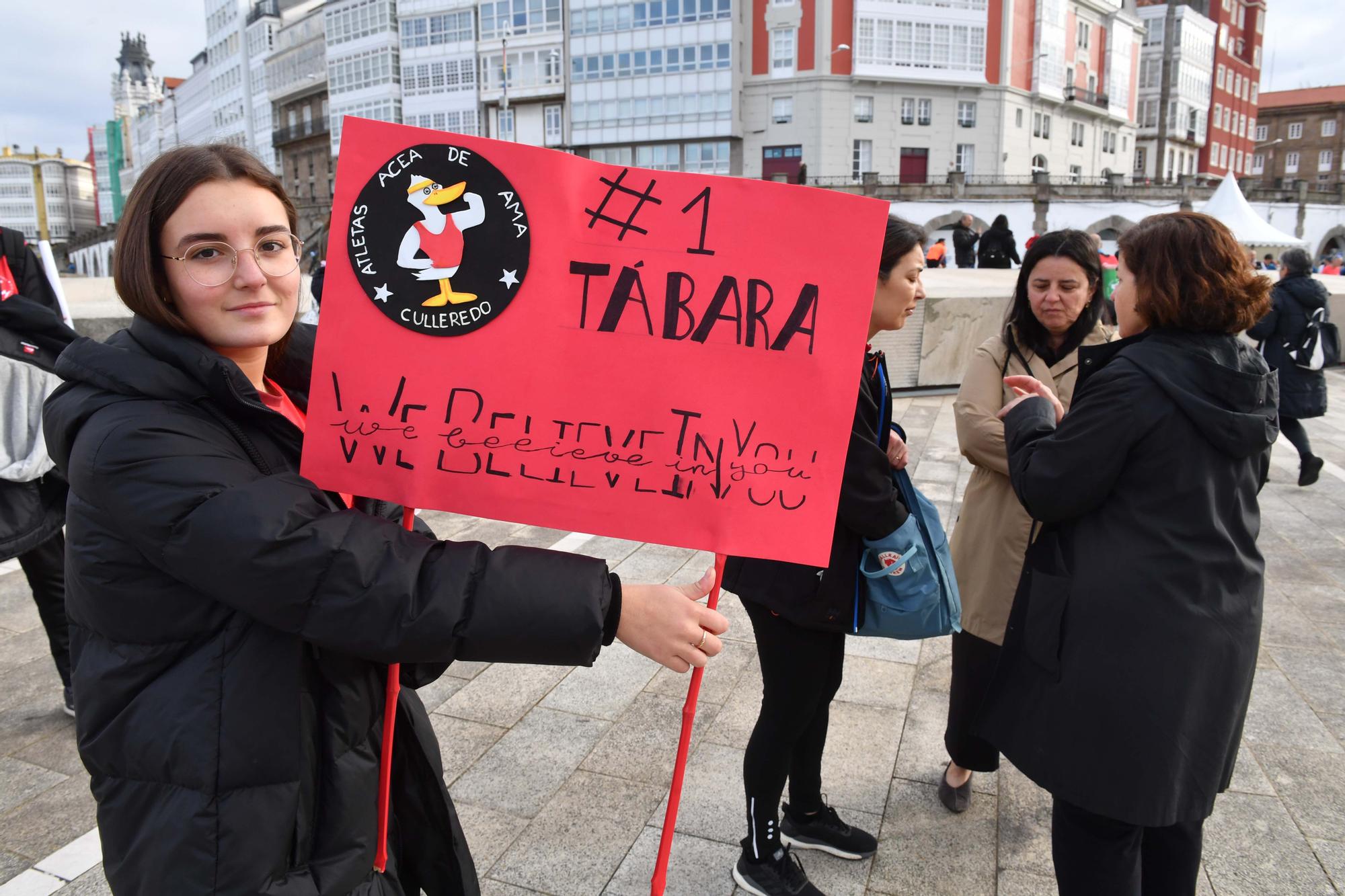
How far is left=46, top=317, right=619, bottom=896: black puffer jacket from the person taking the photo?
1.16 m

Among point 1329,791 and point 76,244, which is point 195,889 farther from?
point 76,244

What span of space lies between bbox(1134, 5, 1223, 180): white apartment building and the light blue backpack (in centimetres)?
6645

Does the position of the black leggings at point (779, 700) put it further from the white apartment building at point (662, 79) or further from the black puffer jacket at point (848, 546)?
the white apartment building at point (662, 79)

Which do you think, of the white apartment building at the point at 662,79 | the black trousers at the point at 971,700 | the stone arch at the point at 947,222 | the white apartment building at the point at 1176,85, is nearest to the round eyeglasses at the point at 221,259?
the black trousers at the point at 971,700

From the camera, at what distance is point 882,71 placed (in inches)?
1805

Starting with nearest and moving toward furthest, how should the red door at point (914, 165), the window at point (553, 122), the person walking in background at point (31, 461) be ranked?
the person walking in background at point (31, 461) < the red door at point (914, 165) < the window at point (553, 122)

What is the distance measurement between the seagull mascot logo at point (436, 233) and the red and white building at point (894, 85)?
44877mm

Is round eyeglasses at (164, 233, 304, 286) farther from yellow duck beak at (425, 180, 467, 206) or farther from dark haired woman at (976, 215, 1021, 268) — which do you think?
dark haired woman at (976, 215, 1021, 268)

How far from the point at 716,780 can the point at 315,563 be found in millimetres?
2157

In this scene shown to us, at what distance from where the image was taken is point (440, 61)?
4978 cm

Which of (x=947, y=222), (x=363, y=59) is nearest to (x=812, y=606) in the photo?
(x=947, y=222)

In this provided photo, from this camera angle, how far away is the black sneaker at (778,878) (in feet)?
7.91

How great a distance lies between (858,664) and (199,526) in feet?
10.6

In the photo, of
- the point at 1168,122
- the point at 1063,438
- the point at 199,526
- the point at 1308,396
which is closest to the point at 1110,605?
the point at 1063,438
